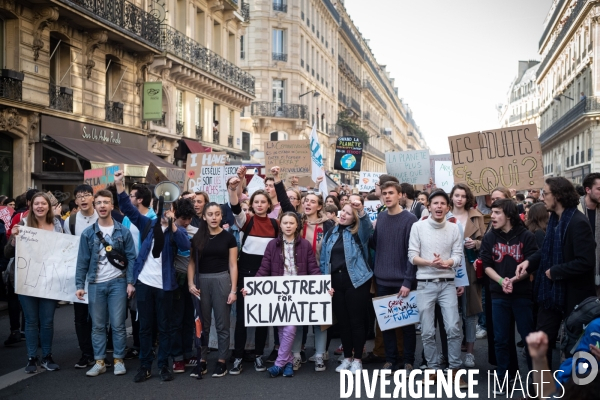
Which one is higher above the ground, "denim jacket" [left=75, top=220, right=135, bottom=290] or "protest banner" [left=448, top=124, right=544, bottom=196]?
"protest banner" [left=448, top=124, right=544, bottom=196]

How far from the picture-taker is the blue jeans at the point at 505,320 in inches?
238

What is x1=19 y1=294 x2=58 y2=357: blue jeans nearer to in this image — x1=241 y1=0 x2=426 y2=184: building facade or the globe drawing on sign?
the globe drawing on sign

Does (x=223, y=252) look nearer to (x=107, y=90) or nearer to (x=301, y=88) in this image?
(x=107, y=90)

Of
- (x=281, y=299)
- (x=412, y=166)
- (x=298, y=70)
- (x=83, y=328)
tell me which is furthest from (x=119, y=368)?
(x=298, y=70)

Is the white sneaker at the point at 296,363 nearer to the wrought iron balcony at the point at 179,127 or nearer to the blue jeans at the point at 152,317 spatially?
the blue jeans at the point at 152,317

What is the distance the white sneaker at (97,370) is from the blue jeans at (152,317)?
1.61ft

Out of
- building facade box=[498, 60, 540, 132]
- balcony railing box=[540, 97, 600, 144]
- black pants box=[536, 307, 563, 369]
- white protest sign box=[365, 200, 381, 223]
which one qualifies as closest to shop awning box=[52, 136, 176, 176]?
white protest sign box=[365, 200, 381, 223]

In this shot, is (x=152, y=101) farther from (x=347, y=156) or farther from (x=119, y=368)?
(x=119, y=368)

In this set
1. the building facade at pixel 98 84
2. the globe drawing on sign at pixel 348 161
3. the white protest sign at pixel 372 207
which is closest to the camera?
the white protest sign at pixel 372 207

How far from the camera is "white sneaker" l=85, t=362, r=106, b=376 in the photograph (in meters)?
6.74

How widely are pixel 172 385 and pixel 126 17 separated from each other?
52.9 feet

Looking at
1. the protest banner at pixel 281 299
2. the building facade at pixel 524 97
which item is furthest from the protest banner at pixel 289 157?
the building facade at pixel 524 97

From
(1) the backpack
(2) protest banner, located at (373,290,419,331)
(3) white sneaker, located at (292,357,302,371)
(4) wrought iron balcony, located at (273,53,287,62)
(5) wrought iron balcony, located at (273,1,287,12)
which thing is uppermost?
(5) wrought iron balcony, located at (273,1,287,12)

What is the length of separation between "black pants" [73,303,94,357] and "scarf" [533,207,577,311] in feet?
15.0
